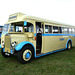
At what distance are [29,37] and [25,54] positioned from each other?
1.00 m

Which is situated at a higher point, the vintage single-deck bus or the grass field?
the vintage single-deck bus

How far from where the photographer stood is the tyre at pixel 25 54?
4350 millimetres

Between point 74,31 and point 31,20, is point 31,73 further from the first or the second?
point 74,31

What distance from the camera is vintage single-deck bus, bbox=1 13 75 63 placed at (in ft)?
14.7

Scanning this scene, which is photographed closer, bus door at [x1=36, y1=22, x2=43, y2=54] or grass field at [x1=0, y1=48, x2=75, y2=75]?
grass field at [x1=0, y1=48, x2=75, y2=75]

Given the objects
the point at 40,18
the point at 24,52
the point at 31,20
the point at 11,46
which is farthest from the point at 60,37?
the point at 11,46

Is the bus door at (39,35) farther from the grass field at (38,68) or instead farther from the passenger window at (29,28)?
the grass field at (38,68)

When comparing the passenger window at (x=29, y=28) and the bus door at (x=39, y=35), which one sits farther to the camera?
the bus door at (x=39, y=35)

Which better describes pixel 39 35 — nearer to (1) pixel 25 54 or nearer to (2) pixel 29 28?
(2) pixel 29 28

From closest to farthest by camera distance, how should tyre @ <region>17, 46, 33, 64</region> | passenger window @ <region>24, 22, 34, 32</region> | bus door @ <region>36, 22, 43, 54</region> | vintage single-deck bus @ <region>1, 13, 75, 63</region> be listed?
tyre @ <region>17, 46, 33, 64</region>
vintage single-deck bus @ <region>1, 13, 75, 63</region>
passenger window @ <region>24, 22, 34, 32</region>
bus door @ <region>36, 22, 43, 54</region>

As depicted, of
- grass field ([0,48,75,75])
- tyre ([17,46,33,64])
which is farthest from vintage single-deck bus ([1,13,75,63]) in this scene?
grass field ([0,48,75,75])

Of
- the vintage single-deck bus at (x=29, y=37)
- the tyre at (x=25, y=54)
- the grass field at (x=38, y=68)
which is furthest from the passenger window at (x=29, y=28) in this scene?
the grass field at (x=38, y=68)

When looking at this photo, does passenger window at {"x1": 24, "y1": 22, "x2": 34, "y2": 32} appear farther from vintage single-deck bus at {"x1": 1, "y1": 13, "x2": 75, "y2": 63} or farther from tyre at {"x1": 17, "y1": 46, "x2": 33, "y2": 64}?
tyre at {"x1": 17, "y1": 46, "x2": 33, "y2": 64}

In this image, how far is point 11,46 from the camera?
14.5 feet
